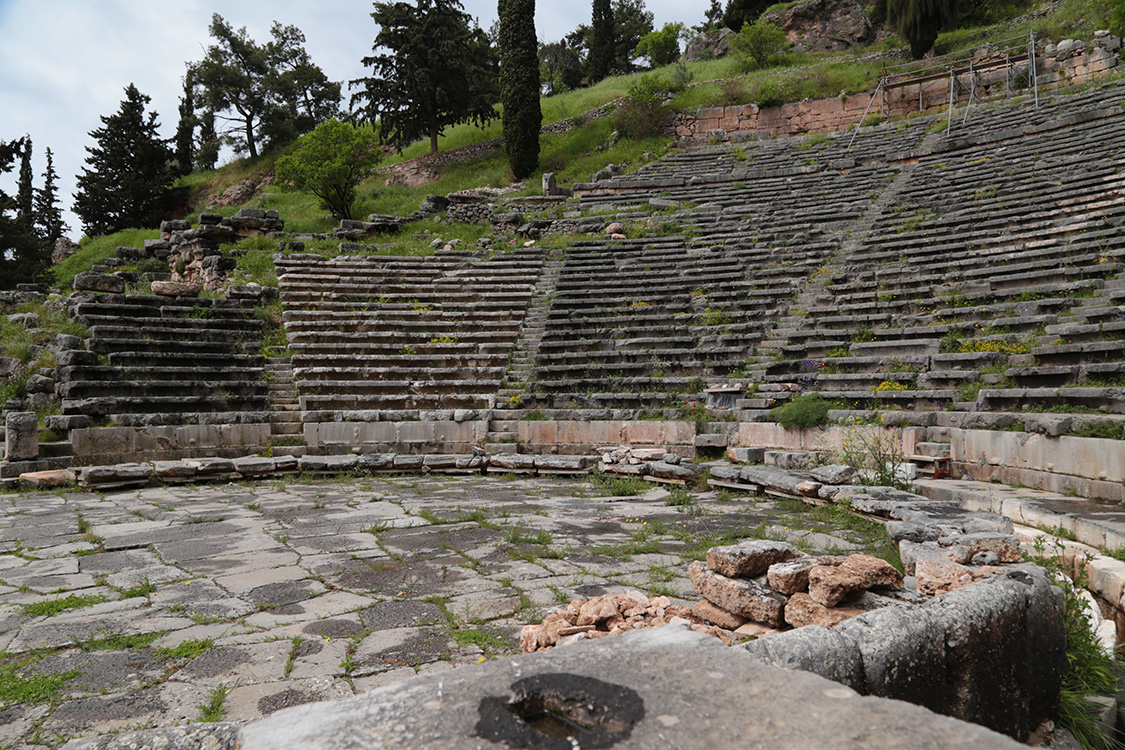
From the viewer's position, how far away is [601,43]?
40.3 metres

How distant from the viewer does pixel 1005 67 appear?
811 inches

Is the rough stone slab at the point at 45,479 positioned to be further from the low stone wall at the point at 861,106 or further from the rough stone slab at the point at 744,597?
the low stone wall at the point at 861,106

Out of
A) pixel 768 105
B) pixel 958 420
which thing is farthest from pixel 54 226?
pixel 958 420

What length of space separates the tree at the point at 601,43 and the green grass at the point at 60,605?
42.6 meters

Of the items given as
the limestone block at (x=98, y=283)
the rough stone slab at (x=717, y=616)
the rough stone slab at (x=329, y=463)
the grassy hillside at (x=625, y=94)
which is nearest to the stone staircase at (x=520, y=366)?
the rough stone slab at (x=329, y=463)

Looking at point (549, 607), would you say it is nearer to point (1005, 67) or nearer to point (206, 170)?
point (1005, 67)

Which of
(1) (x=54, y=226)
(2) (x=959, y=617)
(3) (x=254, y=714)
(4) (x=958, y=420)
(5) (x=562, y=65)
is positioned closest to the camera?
(2) (x=959, y=617)

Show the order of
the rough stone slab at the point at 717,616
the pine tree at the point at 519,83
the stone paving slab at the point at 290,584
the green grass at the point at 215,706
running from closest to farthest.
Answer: the green grass at the point at 215,706, the stone paving slab at the point at 290,584, the rough stone slab at the point at 717,616, the pine tree at the point at 519,83

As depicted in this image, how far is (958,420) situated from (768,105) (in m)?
19.8

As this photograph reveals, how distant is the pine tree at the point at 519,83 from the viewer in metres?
23.4

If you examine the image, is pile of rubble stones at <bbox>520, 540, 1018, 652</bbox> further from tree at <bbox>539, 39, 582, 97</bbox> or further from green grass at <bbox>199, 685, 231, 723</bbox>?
tree at <bbox>539, 39, 582, 97</bbox>

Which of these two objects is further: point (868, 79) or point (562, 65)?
point (562, 65)

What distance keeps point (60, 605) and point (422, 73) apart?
2705 centimetres

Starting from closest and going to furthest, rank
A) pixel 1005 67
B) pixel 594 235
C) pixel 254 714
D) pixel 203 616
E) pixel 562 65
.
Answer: pixel 254 714 → pixel 203 616 → pixel 594 235 → pixel 1005 67 → pixel 562 65
